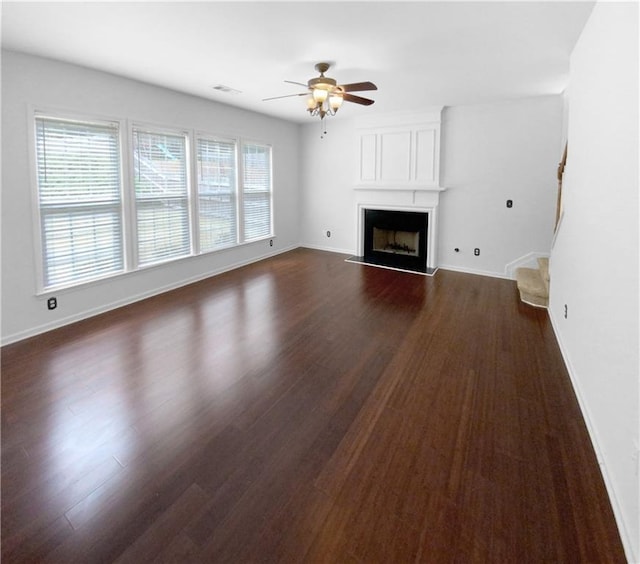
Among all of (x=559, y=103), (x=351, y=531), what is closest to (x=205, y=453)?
(x=351, y=531)

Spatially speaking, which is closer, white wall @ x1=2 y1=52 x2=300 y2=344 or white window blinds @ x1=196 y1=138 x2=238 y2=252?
white wall @ x1=2 y1=52 x2=300 y2=344

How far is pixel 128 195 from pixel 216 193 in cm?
155

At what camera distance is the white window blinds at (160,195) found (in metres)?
4.55

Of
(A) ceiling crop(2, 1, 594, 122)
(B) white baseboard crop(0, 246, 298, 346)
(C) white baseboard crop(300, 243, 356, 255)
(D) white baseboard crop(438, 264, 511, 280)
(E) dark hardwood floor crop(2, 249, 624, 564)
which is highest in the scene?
(A) ceiling crop(2, 1, 594, 122)

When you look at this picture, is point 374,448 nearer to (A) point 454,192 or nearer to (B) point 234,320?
(B) point 234,320

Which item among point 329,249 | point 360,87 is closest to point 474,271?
point 329,249

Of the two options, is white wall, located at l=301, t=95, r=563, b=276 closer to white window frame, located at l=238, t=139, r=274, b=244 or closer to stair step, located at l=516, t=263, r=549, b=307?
stair step, located at l=516, t=263, r=549, b=307

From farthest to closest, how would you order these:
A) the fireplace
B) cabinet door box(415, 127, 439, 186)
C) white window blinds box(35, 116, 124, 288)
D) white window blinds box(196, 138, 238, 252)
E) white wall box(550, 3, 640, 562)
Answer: the fireplace
cabinet door box(415, 127, 439, 186)
white window blinds box(196, 138, 238, 252)
white window blinds box(35, 116, 124, 288)
white wall box(550, 3, 640, 562)

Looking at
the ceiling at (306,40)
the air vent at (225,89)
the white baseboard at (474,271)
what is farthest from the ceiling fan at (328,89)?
the white baseboard at (474,271)

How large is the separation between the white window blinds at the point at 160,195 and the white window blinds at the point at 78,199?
11.7 inches

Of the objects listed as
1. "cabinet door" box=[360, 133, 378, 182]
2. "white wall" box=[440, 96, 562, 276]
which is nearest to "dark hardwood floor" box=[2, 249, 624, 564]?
"white wall" box=[440, 96, 562, 276]

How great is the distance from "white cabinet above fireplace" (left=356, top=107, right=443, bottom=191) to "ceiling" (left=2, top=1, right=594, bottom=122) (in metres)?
1.38

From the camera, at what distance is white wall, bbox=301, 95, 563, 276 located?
17.2ft

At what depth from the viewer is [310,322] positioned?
3.98m
